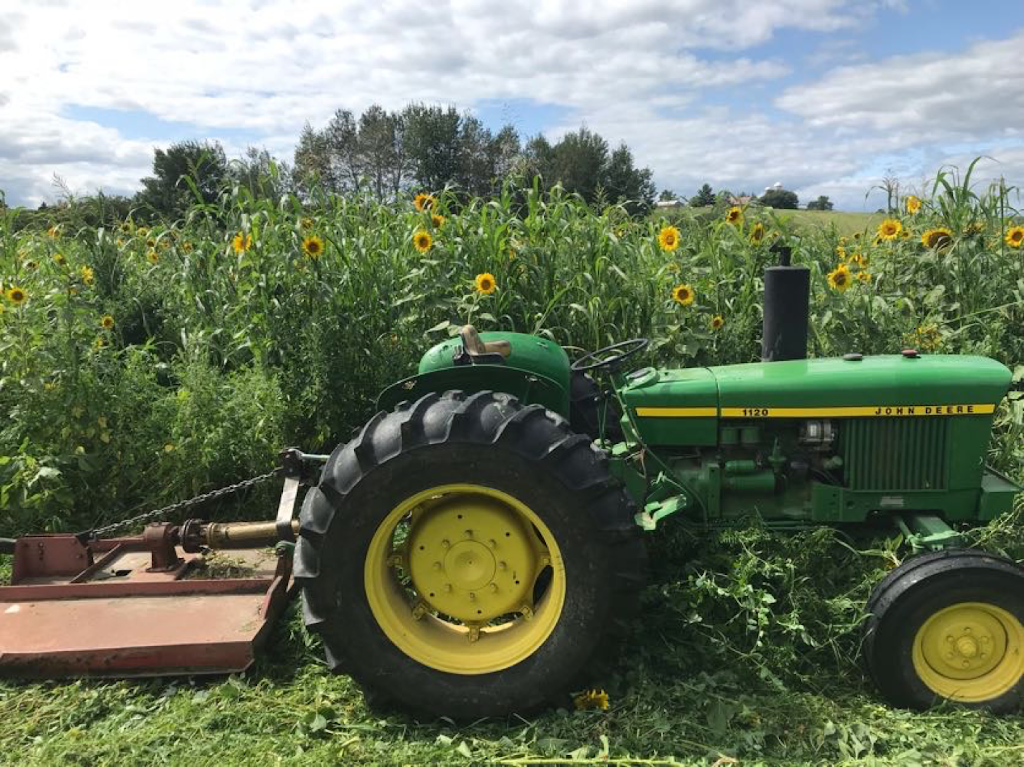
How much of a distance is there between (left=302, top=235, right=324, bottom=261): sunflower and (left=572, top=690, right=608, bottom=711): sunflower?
8.89 feet

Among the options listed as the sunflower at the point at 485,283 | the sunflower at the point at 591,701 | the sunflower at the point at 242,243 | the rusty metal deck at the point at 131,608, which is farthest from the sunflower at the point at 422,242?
Answer: the sunflower at the point at 591,701

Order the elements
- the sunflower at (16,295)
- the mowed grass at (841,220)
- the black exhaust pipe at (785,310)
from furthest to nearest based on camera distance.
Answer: the mowed grass at (841,220)
the sunflower at (16,295)
the black exhaust pipe at (785,310)

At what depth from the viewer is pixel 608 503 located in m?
2.35

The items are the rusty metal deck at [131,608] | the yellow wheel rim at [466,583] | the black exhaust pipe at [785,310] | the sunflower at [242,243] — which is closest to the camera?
the yellow wheel rim at [466,583]

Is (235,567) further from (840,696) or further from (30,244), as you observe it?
(30,244)

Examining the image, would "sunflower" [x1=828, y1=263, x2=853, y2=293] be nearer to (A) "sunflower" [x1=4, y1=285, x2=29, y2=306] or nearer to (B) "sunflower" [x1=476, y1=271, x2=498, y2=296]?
(B) "sunflower" [x1=476, y1=271, x2=498, y2=296]

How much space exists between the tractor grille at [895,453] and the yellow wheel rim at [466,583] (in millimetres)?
1246

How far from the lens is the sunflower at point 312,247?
4.03 meters

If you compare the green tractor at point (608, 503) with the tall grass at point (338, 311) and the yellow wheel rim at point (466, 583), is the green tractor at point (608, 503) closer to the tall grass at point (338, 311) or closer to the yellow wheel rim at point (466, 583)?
the yellow wheel rim at point (466, 583)

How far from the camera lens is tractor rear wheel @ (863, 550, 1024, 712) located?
2359mm

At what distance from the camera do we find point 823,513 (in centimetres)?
287

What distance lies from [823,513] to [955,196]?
10.8 ft

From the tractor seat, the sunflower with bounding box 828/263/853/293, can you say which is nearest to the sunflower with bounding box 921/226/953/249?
the sunflower with bounding box 828/263/853/293

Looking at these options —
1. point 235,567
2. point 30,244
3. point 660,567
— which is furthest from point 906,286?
point 30,244
